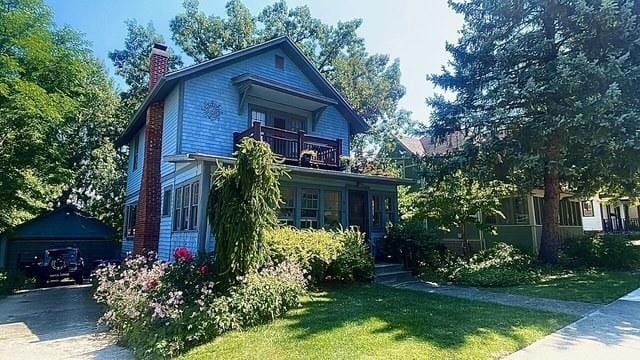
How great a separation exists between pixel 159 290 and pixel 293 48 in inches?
445

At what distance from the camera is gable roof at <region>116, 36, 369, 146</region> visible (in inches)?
511

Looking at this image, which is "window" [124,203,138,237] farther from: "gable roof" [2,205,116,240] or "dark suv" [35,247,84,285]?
"gable roof" [2,205,116,240]

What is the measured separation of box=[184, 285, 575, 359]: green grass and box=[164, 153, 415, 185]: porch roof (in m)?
4.53

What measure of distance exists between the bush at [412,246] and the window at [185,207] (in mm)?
7002

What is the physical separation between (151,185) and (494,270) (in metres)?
12.5

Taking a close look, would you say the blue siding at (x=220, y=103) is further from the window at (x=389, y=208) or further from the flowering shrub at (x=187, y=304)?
the flowering shrub at (x=187, y=304)

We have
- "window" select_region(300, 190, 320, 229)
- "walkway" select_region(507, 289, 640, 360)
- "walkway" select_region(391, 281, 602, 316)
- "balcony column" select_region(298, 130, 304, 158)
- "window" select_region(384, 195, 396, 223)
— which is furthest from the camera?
"window" select_region(384, 195, 396, 223)

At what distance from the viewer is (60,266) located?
17.2 m

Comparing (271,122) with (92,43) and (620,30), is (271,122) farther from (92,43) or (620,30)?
(620,30)

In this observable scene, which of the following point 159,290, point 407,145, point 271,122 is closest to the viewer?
point 159,290

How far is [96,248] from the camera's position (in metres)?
20.1

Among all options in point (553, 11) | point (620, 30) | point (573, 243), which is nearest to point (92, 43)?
point (553, 11)

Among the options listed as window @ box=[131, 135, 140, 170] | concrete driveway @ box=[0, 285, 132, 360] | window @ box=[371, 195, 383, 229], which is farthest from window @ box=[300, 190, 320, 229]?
window @ box=[131, 135, 140, 170]

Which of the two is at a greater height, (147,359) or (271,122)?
(271,122)
